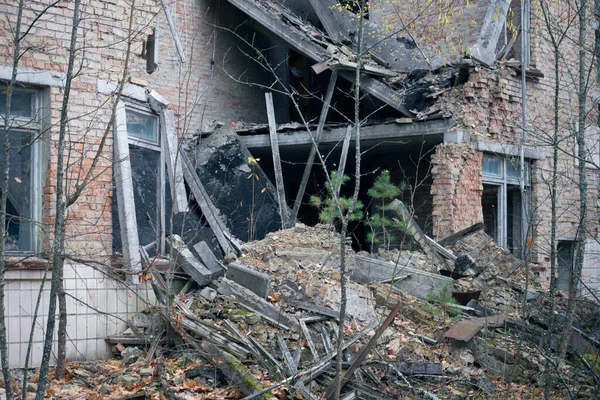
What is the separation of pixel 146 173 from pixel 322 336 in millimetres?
3319

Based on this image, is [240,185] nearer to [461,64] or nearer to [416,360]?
[461,64]

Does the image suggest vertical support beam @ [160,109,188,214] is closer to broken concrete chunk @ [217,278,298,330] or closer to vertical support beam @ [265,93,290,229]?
broken concrete chunk @ [217,278,298,330]

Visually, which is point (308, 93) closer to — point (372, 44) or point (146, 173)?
point (372, 44)

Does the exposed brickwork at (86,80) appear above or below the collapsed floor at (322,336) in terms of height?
above

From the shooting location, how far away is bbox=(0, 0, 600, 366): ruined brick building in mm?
7574

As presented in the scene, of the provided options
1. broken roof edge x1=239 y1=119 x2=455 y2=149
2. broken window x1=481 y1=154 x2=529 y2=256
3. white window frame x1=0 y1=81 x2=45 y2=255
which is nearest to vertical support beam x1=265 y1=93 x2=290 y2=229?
broken roof edge x1=239 y1=119 x2=455 y2=149

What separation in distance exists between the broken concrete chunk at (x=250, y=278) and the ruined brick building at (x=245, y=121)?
88cm

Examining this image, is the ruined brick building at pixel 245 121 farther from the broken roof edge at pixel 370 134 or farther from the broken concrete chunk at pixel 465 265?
the broken concrete chunk at pixel 465 265

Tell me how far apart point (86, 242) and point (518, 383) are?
4904 mm

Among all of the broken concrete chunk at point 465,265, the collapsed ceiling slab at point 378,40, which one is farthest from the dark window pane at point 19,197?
the collapsed ceiling slab at point 378,40

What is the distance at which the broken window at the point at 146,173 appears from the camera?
8.95 meters

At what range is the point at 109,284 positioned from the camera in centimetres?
768

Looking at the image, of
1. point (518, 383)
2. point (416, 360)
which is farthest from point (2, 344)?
point (518, 383)

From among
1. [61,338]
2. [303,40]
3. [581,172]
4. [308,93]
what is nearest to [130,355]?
[61,338]
